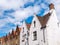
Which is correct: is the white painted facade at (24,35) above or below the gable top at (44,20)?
below

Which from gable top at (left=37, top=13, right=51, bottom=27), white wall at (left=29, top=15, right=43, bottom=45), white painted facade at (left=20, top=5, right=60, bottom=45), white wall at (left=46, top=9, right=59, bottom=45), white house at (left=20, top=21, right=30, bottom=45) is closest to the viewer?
white painted facade at (left=20, top=5, right=60, bottom=45)

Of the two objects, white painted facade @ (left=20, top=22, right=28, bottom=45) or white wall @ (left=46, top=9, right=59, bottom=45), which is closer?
white wall @ (left=46, top=9, right=59, bottom=45)

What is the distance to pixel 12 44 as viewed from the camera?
1770 inches

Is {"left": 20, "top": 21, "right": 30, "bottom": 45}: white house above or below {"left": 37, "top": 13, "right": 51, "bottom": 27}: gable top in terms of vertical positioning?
below

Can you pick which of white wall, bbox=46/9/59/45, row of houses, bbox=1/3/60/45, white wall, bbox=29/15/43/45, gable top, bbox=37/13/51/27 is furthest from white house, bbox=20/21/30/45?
white wall, bbox=46/9/59/45

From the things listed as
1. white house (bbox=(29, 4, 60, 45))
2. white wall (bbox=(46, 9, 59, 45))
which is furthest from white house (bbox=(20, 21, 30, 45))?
white wall (bbox=(46, 9, 59, 45))

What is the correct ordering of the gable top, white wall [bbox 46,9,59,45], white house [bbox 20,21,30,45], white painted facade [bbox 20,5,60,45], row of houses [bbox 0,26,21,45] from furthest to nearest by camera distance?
1. row of houses [bbox 0,26,21,45]
2. white house [bbox 20,21,30,45]
3. the gable top
4. white wall [bbox 46,9,59,45]
5. white painted facade [bbox 20,5,60,45]

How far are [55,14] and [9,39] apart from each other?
19.2 m

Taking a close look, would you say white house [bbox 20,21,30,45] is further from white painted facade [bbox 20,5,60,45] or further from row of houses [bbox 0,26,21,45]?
white painted facade [bbox 20,5,60,45]

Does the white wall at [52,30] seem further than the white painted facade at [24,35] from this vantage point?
No

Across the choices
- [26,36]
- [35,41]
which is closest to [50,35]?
[35,41]

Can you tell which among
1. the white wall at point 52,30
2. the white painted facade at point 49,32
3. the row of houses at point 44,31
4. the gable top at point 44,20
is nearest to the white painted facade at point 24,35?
the row of houses at point 44,31

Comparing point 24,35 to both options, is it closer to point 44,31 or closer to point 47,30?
point 44,31

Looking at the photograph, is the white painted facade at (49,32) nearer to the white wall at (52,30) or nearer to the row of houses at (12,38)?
the white wall at (52,30)
